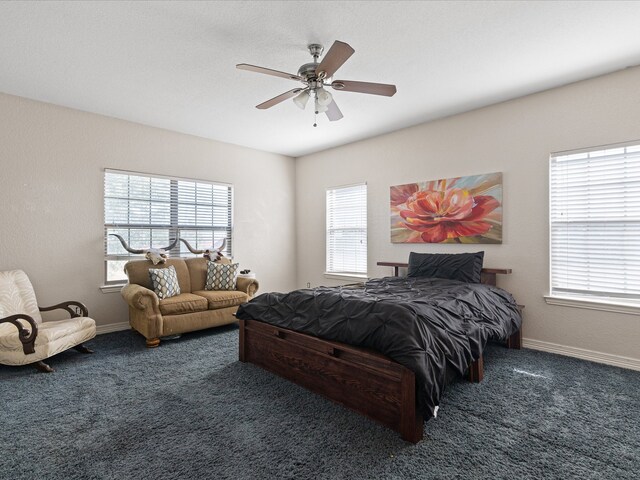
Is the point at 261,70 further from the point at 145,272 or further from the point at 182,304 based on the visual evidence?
the point at 145,272

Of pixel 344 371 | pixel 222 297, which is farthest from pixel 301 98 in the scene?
pixel 222 297

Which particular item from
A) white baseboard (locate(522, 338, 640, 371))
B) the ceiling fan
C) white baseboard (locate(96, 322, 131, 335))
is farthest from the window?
white baseboard (locate(522, 338, 640, 371))

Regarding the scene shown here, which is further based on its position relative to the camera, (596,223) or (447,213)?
(447,213)

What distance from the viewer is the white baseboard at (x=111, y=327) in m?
4.28

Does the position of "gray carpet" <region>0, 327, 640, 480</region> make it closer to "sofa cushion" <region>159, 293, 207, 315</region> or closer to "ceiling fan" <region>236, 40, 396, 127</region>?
"sofa cushion" <region>159, 293, 207, 315</region>

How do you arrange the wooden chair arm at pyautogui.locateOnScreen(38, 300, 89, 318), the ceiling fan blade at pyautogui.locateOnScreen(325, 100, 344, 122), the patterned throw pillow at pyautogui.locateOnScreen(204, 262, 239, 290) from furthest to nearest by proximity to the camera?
the patterned throw pillow at pyautogui.locateOnScreen(204, 262, 239, 290), the wooden chair arm at pyautogui.locateOnScreen(38, 300, 89, 318), the ceiling fan blade at pyautogui.locateOnScreen(325, 100, 344, 122)

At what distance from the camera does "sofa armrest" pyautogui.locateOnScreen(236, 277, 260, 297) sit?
4.69 metres

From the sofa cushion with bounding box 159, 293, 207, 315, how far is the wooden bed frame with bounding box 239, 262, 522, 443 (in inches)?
42.5

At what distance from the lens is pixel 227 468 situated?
173 centimetres

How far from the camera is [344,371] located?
2.32 meters

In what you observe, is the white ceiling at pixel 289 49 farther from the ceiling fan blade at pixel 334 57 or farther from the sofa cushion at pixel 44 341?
the sofa cushion at pixel 44 341

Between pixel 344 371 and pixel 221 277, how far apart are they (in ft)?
9.30

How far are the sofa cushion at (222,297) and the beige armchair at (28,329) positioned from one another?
1.24m

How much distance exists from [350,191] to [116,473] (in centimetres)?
471
